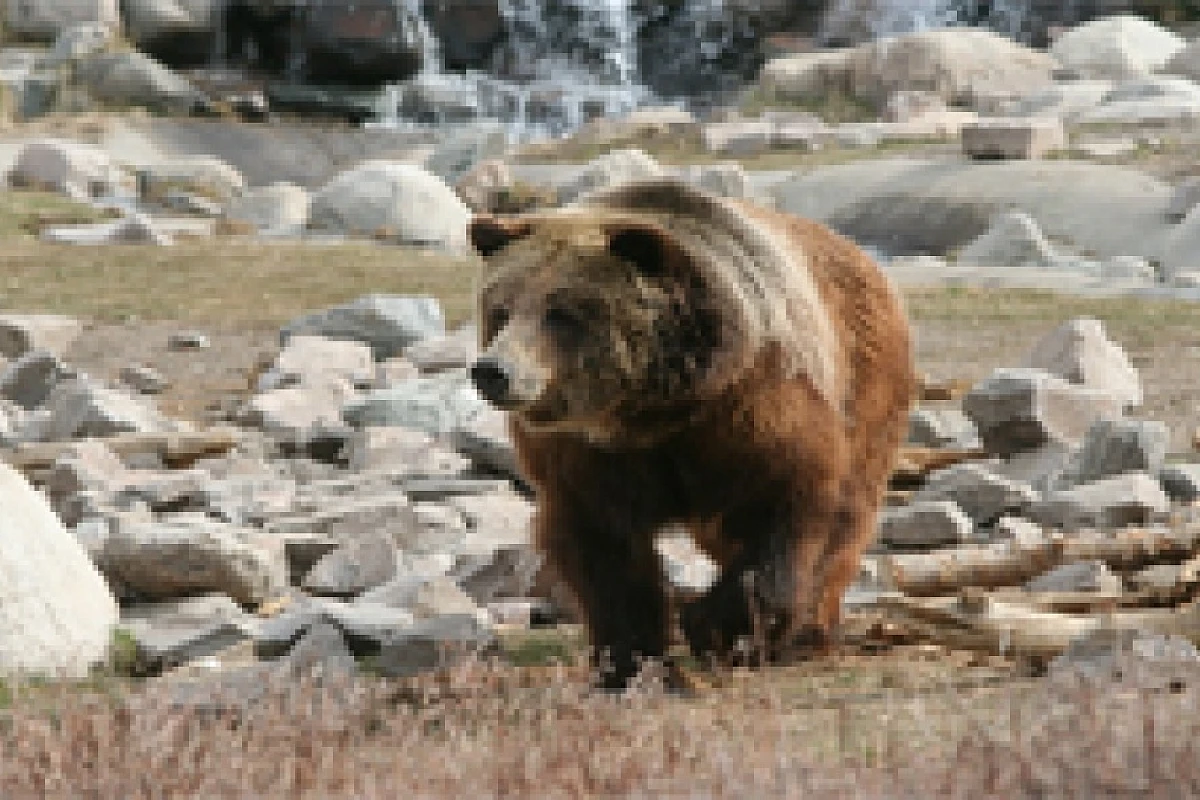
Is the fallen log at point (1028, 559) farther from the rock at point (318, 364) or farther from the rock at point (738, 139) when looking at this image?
the rock at point (738, 139)

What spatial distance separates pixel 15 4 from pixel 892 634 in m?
36.5

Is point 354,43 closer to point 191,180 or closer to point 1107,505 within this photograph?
point 191,180

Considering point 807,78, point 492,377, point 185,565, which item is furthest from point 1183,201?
point 492,377

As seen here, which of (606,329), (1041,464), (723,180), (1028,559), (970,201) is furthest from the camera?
(970,201)

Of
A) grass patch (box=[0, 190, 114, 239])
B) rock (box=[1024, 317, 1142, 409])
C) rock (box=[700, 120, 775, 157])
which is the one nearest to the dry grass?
rock (box=[1024, 317, 1142, 409])

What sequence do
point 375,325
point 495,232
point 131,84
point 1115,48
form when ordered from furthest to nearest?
point 1115,48 → point 131,84 → point 375,325 → point 495,232

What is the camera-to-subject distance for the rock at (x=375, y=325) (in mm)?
14719

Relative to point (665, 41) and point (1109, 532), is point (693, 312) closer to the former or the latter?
point (1109, 532)

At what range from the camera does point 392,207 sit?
21.5 meters

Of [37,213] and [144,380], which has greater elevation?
[144,380]

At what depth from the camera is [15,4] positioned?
4003cm

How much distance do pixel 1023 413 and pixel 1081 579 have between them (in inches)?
135

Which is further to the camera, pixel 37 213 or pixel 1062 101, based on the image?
pixel 1062 101

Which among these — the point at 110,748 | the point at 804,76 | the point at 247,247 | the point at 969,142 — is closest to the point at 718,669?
the point at 110,748
